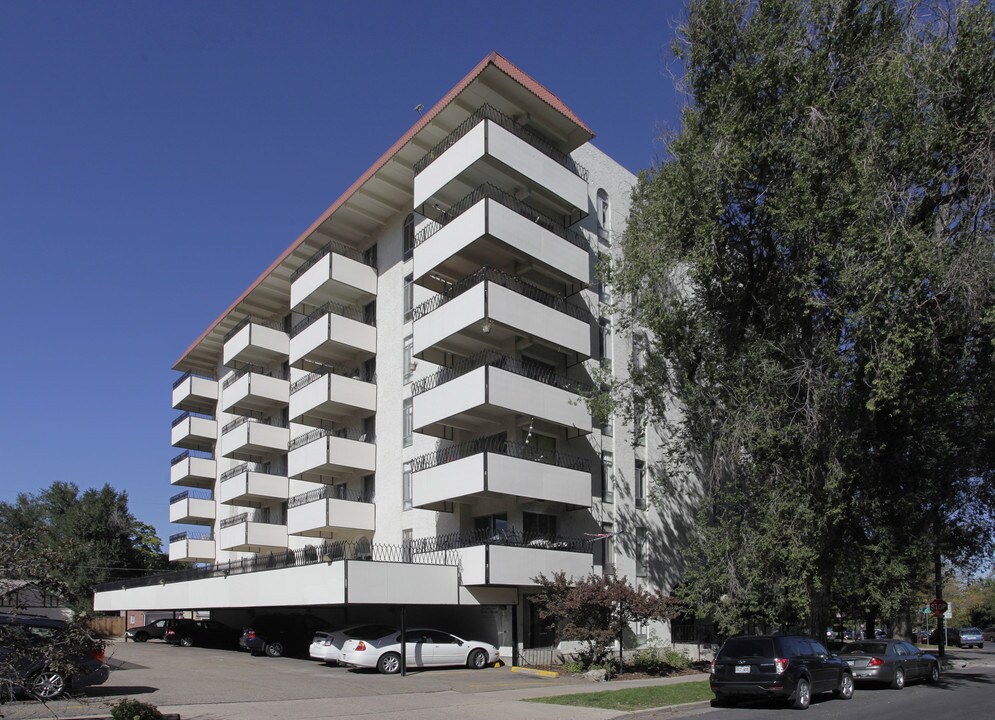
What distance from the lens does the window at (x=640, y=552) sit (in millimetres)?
32875

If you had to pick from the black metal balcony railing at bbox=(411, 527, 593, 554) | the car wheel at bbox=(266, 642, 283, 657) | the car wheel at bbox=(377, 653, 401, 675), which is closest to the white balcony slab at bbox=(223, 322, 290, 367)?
the car wheel at bbox=(266, 642, 283, 657)

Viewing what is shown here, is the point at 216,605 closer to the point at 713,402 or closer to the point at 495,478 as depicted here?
the point at 495,478

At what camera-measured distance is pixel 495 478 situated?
2756cm

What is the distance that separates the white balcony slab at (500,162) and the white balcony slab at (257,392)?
16.8m

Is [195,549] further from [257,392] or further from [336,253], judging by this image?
[336,253]

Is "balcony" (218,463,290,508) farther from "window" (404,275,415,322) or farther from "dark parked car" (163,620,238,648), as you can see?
"window" (404,275,415,322)

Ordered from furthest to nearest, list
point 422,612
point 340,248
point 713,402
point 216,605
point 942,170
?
point 340,248 → point 216,605 → point 422,612 → point 713,402 → point 942,170

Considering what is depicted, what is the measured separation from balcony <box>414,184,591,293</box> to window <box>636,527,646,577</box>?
947 cm

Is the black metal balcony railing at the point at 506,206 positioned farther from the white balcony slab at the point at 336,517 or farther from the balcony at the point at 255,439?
the balcony at the point at 255,439

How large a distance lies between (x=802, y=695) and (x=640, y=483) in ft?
51.4

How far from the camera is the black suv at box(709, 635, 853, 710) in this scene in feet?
59.5

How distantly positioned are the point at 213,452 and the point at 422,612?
99.4ft

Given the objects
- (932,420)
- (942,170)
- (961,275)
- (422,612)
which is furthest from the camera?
(422,612)

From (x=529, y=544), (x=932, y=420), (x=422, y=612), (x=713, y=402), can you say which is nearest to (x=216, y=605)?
(x=422, y=612)
